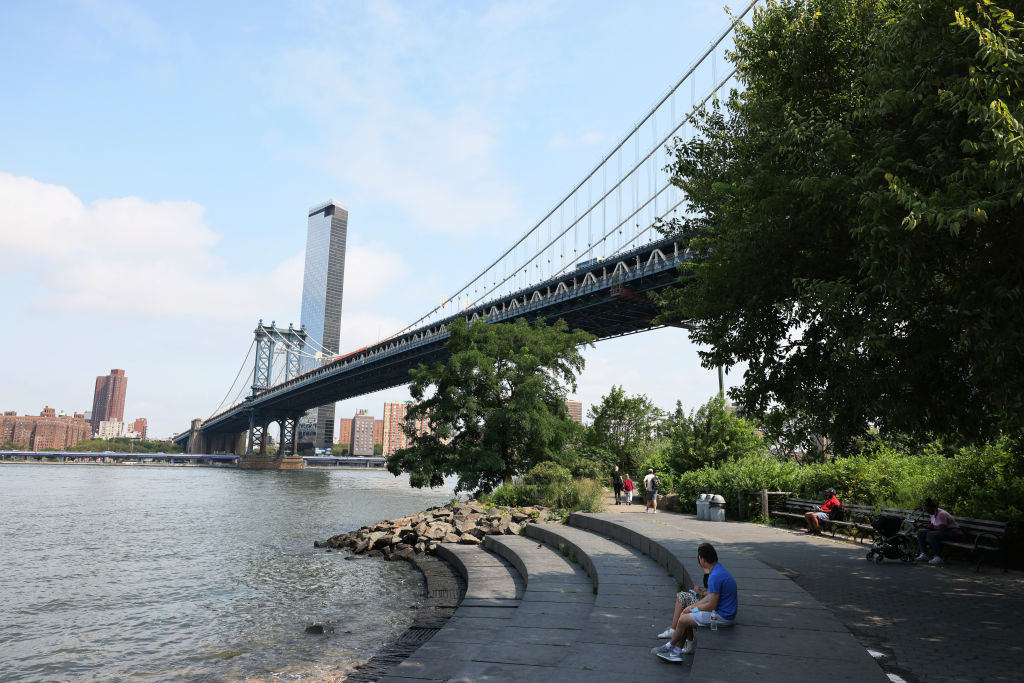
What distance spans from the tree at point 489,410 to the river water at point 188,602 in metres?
5.52

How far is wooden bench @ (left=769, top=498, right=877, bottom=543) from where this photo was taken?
A: 13922 mm

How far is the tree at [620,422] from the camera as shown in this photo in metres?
33.2

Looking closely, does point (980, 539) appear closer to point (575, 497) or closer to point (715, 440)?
point (575, 497)

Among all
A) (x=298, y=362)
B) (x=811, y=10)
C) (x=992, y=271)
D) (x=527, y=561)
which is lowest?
(x=527, y=561)

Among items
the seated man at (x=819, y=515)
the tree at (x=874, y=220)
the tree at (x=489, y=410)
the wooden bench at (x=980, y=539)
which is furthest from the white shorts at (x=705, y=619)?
the tree at (x=489, y=410)

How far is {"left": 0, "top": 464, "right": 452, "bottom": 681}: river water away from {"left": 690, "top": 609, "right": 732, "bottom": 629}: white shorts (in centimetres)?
477

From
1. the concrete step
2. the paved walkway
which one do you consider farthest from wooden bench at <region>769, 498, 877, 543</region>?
the concrete step

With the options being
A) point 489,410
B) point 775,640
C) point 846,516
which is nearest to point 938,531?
point 846,516

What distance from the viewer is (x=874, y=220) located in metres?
5.60

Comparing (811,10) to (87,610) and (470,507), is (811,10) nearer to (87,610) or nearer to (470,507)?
(87,610)

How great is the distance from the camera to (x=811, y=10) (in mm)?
8836

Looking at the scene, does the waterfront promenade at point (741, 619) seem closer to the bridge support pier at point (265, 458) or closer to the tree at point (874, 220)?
the tree at point (874, 220)

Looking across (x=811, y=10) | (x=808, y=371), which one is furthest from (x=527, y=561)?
(x=811, y=10)

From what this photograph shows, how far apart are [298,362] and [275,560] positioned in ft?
453
